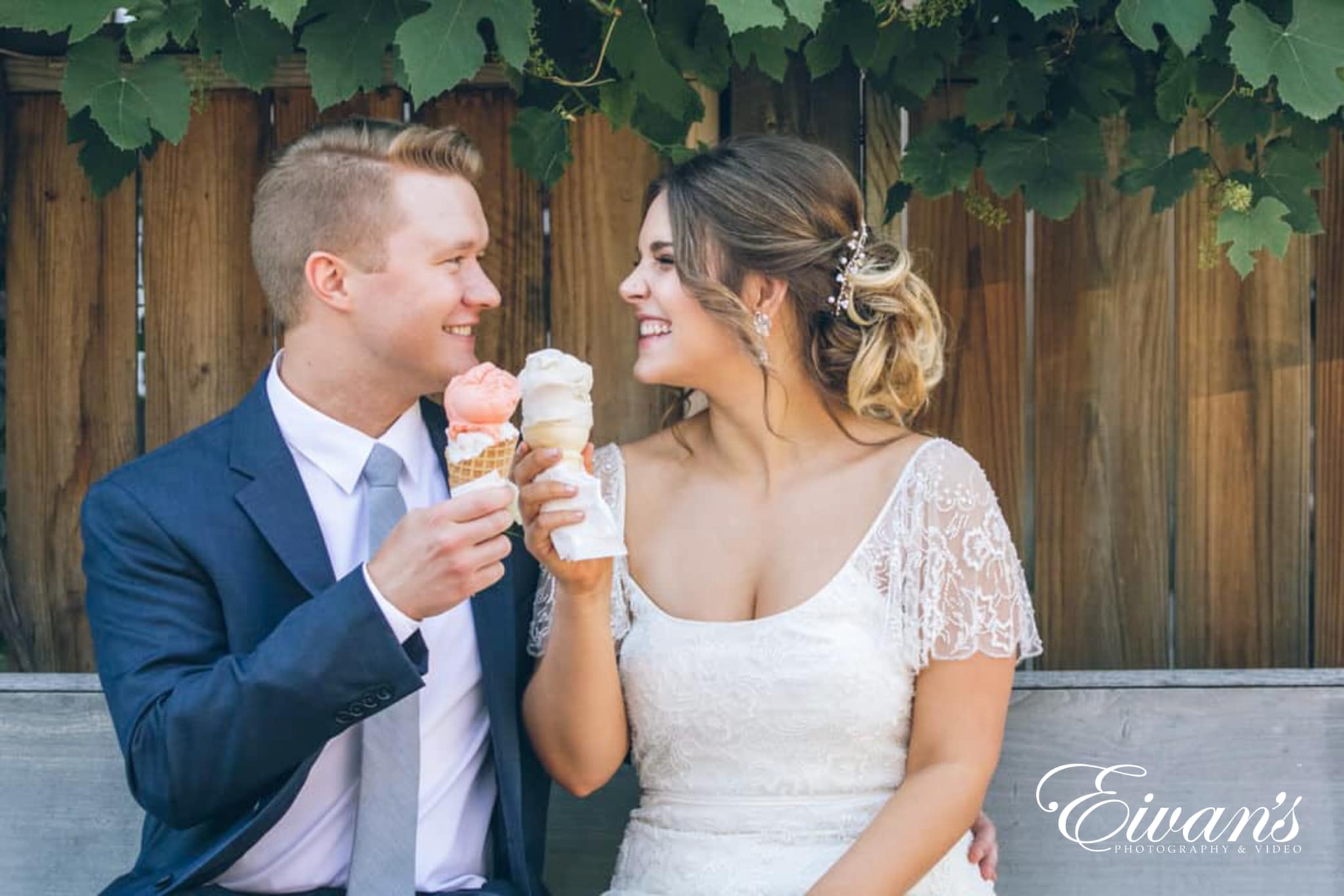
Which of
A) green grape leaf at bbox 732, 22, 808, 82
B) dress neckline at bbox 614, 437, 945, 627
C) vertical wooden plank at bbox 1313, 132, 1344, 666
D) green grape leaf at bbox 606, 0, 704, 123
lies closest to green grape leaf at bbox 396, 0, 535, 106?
green grape leaf at bbox 606, 0, 704, 123

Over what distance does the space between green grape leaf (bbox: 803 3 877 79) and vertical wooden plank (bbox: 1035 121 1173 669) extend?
64 cm

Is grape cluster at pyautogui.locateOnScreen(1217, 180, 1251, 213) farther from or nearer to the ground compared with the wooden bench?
farther from the ground

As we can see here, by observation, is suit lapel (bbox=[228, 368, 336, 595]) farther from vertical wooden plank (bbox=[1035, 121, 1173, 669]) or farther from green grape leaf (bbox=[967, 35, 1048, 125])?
vertical wooden plank (bbox=[1035, 121, 1173, 669])

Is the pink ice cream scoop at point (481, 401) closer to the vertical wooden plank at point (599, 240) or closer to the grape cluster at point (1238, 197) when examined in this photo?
the vertical wooden plank at point (599, 240)

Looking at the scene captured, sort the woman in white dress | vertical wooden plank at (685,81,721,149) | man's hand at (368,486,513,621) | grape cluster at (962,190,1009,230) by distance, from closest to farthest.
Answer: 1. man's hand at (368,486,513,621)
2. the woman in white dress
3. grape cluster at (962,190,1009,230)
4. vertical wooden plank at (685,81,721,149)

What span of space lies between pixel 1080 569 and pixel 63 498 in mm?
2180

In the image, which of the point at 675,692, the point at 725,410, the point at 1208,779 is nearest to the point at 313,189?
the point at 725,410

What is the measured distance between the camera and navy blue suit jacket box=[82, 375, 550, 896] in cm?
233

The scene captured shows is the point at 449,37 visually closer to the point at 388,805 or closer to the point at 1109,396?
the point at 388,805

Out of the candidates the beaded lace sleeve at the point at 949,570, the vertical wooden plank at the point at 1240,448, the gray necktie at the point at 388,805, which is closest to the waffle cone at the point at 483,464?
the gray necktie at the point at 388,805

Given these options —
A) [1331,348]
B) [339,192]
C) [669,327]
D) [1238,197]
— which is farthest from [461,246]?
[1331,348]

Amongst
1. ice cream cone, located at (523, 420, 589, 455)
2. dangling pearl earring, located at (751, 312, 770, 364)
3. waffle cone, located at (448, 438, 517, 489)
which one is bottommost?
waffle cone, located at (448, 438, 517, 489)

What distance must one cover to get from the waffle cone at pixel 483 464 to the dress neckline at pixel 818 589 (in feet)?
1.63

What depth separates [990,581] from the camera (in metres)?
2.75
